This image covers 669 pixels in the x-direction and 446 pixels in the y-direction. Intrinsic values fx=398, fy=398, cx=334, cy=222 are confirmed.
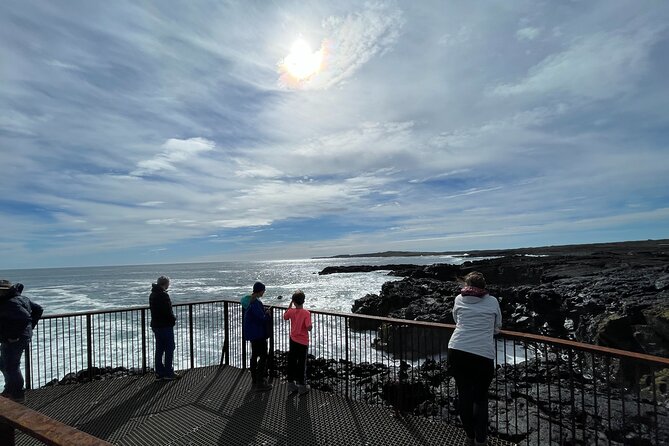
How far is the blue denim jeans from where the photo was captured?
23.0 feet

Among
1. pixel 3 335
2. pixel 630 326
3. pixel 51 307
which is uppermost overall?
pixel 3 335

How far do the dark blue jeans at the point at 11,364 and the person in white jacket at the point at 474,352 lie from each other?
604 cm

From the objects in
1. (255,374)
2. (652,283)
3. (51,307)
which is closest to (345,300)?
(652,283)

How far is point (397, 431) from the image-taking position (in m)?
4.80

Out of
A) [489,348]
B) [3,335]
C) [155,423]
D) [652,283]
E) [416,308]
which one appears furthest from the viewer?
[416,308]

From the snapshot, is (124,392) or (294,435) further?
(124,392)

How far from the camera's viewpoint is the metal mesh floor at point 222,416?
4.68 meters

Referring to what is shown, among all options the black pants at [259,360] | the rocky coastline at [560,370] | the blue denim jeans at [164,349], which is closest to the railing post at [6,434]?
the rocky coastline at [560,370]

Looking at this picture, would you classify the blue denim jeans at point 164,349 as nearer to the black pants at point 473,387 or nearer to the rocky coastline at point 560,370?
the rocky coastline at point 560,370

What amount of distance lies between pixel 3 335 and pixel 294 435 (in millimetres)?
4428

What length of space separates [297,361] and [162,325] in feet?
8.55

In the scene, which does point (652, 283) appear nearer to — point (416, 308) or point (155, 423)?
point (416, 308)

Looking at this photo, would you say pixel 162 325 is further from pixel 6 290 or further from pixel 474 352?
pixel 474 352

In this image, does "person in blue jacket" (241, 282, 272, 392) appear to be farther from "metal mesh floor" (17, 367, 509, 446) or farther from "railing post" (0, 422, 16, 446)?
"railing post" (0, 422, 16, 446)
